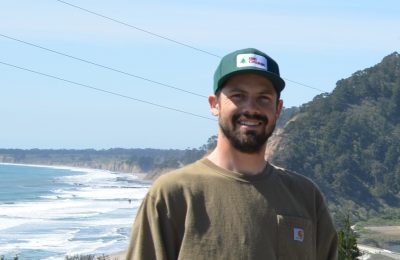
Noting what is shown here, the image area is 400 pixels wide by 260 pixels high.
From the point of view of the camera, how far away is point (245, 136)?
293cm

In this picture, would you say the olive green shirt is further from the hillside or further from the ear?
the hillside

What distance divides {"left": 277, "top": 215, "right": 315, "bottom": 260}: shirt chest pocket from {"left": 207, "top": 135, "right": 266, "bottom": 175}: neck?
187mm

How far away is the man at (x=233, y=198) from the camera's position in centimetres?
289

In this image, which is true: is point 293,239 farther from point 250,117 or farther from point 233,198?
point 250,117

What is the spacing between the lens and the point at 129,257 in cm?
292

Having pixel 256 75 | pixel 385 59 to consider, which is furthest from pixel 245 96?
pixel 385 59

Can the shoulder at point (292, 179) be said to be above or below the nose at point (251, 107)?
below

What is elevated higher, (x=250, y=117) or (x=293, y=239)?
(x=250, y=117)

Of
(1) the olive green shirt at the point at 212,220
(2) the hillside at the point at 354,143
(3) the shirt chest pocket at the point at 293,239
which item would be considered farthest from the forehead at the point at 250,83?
(2) the hillside at the point at 354,143

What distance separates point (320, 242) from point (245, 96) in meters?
0.58

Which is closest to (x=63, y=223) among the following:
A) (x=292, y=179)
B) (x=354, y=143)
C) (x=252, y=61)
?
(x=354, y=143)

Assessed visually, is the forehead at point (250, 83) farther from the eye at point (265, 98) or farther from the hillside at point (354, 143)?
the hillside at point (354, 143)

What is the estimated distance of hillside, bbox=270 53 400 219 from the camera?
9862cm

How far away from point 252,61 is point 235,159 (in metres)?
0.32
